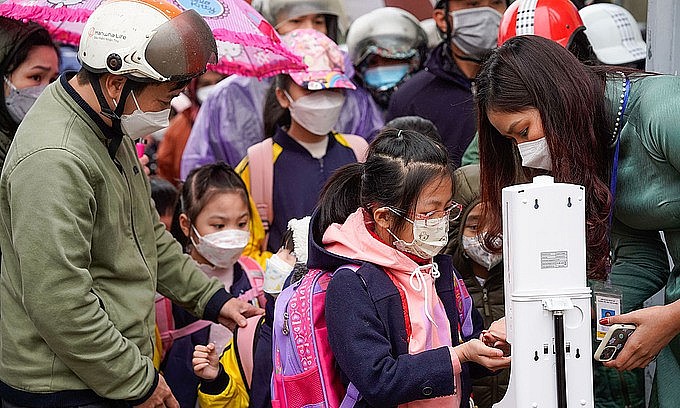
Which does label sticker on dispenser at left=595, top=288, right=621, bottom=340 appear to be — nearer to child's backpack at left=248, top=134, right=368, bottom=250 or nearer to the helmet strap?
the helmet strap

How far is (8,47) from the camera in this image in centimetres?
404

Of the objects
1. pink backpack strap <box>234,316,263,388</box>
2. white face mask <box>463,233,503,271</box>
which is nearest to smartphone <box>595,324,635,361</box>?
white face mask <box>463,233,503,271</box>

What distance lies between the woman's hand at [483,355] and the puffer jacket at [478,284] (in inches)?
45.1

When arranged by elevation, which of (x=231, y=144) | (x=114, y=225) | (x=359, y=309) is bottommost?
(x=231, y=144)

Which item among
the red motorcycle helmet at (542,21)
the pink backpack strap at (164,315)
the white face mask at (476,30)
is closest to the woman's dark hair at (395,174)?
the red motorcycle helmet at (542,21)

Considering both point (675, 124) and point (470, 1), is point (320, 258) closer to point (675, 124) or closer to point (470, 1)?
point (675, 124)

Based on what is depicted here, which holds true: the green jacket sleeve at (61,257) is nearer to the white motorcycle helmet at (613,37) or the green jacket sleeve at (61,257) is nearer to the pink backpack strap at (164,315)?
the pink backpack strap at (164,315)

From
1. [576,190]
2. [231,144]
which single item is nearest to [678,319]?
[576,190]

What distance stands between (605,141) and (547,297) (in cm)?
91

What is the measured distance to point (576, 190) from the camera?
7.59 ft

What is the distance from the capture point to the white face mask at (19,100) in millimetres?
4008

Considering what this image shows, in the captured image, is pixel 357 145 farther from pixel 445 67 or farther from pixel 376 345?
pixel 376 345

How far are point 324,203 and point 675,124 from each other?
1128mm

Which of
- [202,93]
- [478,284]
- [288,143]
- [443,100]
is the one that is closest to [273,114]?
[288,143]
